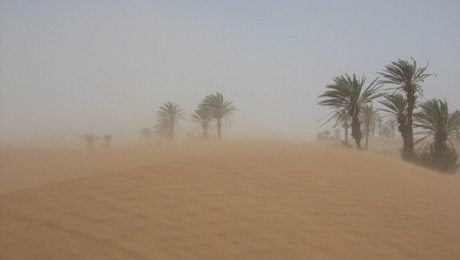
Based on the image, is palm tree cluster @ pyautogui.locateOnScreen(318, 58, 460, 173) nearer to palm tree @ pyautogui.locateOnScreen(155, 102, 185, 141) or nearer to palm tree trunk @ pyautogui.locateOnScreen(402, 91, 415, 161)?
palm tree trunk @ pyautogui.locateOnScreen(402, 91, 415, 161)

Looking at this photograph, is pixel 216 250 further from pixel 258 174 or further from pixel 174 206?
pixel 258 174

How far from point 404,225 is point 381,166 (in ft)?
14.5

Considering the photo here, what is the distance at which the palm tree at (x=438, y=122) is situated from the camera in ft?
64.3

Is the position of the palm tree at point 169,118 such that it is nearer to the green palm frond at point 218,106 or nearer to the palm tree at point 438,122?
the green palm frond at point 218,106

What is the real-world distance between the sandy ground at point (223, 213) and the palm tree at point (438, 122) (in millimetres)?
12162

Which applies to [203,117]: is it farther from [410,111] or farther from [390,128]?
[390,128]

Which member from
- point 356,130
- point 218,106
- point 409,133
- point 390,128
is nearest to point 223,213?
point 356,130

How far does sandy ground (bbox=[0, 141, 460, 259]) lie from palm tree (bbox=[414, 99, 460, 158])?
12.2 meters

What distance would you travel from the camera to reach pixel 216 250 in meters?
4.87

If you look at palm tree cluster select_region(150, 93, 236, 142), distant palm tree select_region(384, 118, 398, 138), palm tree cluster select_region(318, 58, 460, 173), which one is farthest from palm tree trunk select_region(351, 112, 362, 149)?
distant palm tree select_region(384, 118, 398, 138)

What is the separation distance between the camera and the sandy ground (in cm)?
496

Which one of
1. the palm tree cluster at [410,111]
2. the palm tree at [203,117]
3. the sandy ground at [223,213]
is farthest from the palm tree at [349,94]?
the palm tree at [203,117]

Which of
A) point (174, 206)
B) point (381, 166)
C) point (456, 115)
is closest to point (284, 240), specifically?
point (174, 206)

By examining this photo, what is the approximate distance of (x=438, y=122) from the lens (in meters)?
19.6
